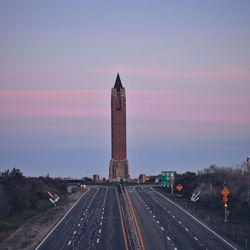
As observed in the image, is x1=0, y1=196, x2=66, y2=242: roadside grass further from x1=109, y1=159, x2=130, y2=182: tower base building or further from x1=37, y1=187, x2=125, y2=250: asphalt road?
x1=109, y1=159, x2=130, y2=182: tower base building

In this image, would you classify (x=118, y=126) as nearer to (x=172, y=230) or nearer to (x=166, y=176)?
(x=166, y=176)

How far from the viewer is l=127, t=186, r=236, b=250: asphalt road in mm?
45250

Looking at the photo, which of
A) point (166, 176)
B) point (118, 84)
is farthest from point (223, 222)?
point (118, 84)

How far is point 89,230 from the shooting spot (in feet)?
176

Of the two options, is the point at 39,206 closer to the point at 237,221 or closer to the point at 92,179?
the point at 237,221

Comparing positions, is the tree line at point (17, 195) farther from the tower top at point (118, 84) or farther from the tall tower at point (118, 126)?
the tower top at point (118, 84)

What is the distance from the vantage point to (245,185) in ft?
245

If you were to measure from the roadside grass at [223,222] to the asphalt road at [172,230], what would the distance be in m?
1.18

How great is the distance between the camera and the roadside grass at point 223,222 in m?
49.7

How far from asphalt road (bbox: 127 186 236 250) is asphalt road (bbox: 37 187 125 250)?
2.56 metres

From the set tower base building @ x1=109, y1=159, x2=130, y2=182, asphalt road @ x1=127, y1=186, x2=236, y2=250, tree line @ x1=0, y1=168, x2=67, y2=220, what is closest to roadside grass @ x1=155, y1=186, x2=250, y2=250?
asphalt road @ x1=127, y1=186, x2=236, y2=250

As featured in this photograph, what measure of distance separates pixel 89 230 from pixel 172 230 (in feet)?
25.2

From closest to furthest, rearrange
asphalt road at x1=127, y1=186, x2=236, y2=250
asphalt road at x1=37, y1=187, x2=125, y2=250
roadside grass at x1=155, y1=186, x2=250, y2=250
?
1. asphalt road at x1=127, y1=186, x2=236, y2=250
2. asphalt road at x1=37, y1=187, x2=125, y2=250
3. roadside grass at x1=155, y1=186, x2=250, y2=250

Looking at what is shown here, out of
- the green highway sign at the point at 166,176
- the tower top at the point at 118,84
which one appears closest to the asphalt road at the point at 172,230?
the green highway sign at the point at 166,176
